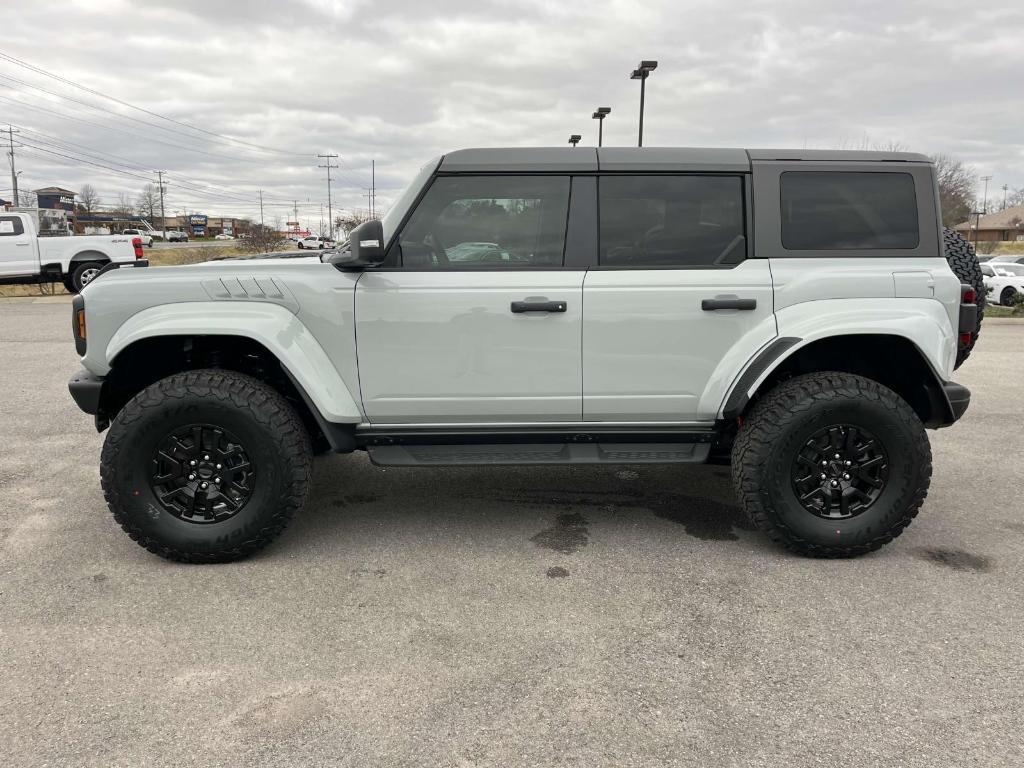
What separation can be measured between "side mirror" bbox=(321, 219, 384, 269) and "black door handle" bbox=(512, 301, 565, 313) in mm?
641

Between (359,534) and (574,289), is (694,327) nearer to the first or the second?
(574,289)

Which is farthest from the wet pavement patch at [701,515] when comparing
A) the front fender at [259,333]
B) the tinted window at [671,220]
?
→ the front fender at [259,333]

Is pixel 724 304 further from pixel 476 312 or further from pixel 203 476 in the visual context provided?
pixel 203 476

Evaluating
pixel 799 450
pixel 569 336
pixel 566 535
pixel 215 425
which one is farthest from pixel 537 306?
pixel 215 425

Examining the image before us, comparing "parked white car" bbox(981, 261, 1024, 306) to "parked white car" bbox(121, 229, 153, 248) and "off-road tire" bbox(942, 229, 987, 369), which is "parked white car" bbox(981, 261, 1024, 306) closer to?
"off-road tire" bbox(942, 229, 987, 369)

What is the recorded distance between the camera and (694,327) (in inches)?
134

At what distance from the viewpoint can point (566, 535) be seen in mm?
3773

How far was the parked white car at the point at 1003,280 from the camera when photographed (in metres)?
22.0

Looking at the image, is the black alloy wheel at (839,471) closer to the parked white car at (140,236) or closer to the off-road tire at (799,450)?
the off-road tire at (799,450)

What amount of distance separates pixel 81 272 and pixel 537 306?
16978 mm

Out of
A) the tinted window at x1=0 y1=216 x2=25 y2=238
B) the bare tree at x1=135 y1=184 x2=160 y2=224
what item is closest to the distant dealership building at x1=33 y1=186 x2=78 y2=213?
the bare tree at x1=135 y1=184 x2=160 y2=224

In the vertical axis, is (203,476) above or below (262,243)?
below

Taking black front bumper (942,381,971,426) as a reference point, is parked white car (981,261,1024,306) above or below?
above

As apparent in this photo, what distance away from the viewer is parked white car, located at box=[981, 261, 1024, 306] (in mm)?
21984
